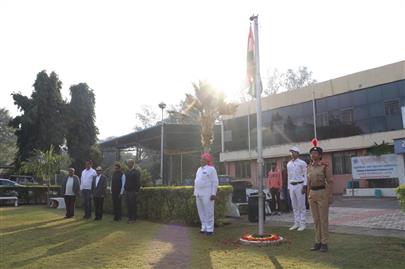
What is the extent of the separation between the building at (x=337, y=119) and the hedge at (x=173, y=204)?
1000cm

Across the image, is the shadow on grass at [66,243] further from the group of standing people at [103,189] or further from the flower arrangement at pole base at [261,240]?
the flower arrangement at pole base at [261,240]

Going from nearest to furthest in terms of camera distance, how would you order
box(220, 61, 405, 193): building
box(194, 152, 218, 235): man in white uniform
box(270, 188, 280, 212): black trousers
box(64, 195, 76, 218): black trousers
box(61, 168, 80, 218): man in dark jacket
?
box(194, 152, 218, 235): man in white uniform → box(270, 188, 280, 212): black trousers → box(61, 168, 80, 218): man in dark jacket → box(64, 195, 76, 218): black trousers → box(220, 61, 405, 193): building

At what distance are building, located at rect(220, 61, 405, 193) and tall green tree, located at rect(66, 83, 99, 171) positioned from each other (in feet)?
69.7

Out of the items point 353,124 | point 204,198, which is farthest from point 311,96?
point 204,198

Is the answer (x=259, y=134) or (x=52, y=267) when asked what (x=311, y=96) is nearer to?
(x=259, y=134)

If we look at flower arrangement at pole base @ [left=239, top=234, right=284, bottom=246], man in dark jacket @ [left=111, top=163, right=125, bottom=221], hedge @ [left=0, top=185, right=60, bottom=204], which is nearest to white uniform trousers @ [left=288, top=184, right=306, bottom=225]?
flower arrangement at pole base @ [left=239, top=234, right=284, bottom=246]

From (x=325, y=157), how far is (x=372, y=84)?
20.0ft

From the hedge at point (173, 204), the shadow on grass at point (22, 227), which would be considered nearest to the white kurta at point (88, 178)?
the shadow on grass at point (22, 227)

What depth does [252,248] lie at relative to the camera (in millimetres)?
8742

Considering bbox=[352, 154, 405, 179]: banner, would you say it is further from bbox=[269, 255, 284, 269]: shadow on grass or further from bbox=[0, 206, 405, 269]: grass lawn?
bbox=[269, 255, 284, 269]: shadow on grass

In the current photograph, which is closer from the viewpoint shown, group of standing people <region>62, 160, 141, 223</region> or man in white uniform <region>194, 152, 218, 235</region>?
man in white uniform <region>194, 152, 218, 235</region>

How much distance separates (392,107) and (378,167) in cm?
392

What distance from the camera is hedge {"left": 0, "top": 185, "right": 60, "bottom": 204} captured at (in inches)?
1086

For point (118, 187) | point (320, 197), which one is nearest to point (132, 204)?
point (118, 187)
